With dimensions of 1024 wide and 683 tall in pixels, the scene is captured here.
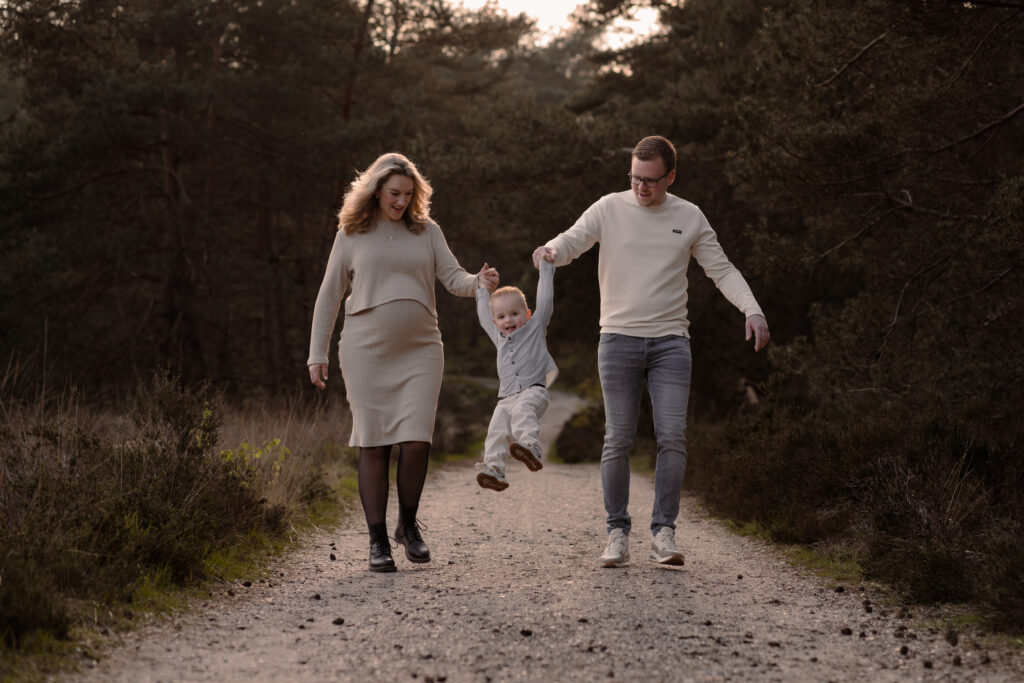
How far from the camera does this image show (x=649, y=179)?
592 centimetres

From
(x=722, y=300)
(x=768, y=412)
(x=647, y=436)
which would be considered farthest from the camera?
(x=647, y=436)

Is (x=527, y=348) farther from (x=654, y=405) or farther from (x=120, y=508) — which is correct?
(x=120, y=508)

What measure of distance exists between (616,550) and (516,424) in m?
0.98

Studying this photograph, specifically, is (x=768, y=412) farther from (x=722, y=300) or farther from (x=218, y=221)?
(x=218, y=221)

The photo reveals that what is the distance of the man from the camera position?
19.5 feet

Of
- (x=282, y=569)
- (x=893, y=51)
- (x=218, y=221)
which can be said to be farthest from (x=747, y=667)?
(x=218, y=221)

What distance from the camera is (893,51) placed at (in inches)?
431

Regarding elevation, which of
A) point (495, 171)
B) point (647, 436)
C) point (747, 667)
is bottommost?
point (647, 436)

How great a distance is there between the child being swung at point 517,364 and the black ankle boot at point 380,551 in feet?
2.23

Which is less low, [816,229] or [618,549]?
[816,229]

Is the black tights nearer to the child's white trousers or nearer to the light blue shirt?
the child's white trousers

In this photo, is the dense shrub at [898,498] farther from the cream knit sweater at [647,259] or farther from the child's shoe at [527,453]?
the child's shoe at [527,453]

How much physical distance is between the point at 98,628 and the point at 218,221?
2317cm

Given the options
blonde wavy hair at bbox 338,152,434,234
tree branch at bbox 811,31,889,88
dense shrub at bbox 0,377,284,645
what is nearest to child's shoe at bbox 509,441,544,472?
blonde wavy hair at bbox 338,152,434,234
